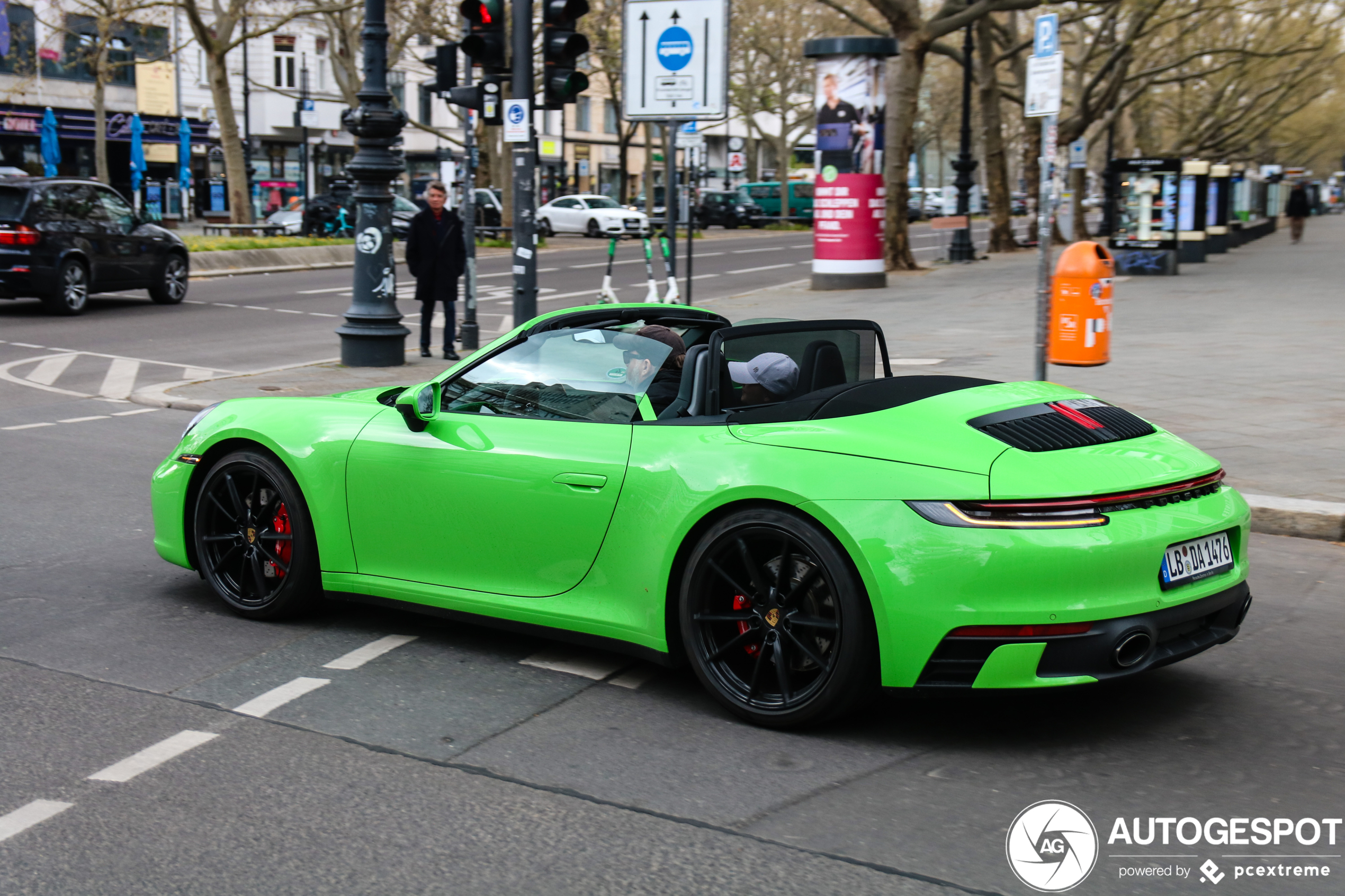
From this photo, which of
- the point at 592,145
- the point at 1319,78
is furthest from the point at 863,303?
the point at 592,145

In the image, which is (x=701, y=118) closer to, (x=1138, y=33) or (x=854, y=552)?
(x=854, y=552)

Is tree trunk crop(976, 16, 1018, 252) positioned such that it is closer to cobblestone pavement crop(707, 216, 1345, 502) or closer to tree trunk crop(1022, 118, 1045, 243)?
tree trunk crop(1022, 118, 1045, 243)

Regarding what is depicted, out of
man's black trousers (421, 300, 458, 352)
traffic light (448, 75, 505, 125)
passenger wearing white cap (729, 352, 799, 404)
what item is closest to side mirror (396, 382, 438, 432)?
passenger wearing white cap (729, 352, 799, 404)

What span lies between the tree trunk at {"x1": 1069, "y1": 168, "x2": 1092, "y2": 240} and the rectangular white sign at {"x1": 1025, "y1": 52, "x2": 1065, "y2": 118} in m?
29.3

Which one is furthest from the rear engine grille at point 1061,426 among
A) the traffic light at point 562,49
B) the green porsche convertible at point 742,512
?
the traffic light at point 562,49

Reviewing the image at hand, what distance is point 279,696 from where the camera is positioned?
4.65 m

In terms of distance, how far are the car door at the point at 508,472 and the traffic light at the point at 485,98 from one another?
744cm

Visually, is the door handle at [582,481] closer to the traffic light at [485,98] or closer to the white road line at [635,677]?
the white road line at [635,677]

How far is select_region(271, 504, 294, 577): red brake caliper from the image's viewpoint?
18.1 ft

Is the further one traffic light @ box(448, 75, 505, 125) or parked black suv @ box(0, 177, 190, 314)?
parked black suv @ box(0, 177, 190, 314)

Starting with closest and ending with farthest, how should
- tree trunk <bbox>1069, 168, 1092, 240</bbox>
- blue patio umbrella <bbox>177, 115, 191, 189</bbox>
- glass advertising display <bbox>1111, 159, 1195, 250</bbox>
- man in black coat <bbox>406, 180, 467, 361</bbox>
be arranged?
1. man in black coat <bbox>406, 180, 467, 361</bbox>
2. glass advertising display <bbox>1111, 159, 1195, 250</bbox>
3. tree trunk <bbox>1069, 168, 1092, 240</bbox>
4. blue patio umbrella <bbox>177, 115, 191, 189</bbox>

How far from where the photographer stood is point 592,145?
8319cm

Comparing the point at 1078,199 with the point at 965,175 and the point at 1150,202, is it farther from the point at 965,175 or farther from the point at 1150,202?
the point at 1150,202

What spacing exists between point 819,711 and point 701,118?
8.43 metres
